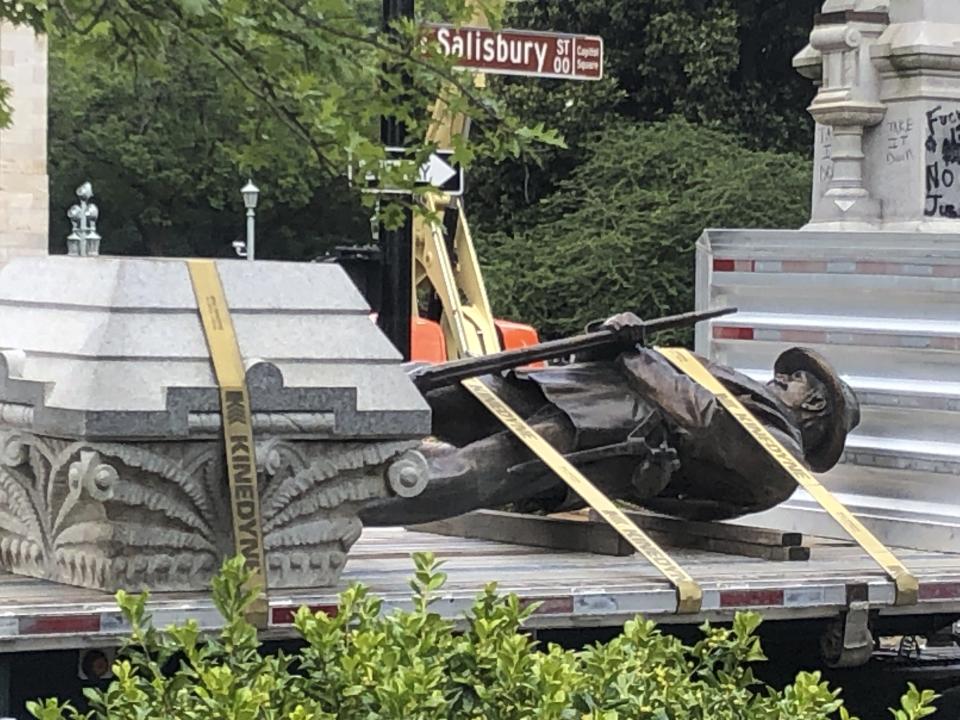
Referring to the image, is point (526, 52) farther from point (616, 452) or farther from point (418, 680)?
point (418, 680)

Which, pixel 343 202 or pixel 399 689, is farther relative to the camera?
pixel 343 202

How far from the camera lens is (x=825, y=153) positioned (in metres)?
14.0

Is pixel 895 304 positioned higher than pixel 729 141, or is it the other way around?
pixel 729 141

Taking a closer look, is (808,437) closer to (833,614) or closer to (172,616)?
(833,614)

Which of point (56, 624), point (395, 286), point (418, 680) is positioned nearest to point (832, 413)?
point (56, 624)

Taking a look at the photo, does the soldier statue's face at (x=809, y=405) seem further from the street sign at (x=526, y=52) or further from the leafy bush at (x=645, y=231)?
the leafy bush at (x=645, y=231)

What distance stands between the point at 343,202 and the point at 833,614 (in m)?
53.4

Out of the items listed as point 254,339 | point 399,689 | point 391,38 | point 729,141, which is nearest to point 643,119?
point 729,141

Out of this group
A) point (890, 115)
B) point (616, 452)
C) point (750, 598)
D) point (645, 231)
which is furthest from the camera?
point (645, 231)

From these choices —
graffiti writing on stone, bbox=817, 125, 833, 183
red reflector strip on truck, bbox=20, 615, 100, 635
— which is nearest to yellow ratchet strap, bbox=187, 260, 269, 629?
red reflector strip on truck, bbox=20, 615, 100, 635

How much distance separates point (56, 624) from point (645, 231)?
25.5m

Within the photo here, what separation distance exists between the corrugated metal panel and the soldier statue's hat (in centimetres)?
24

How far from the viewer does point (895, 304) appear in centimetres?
793

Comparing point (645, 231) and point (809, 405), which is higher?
point (645, 231)
